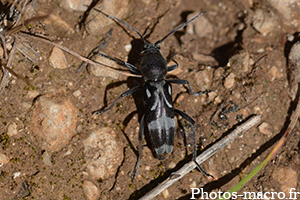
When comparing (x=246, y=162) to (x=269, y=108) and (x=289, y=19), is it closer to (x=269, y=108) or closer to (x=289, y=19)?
(x=269, y=108)

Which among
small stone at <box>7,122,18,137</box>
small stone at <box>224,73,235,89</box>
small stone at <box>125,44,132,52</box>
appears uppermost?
small stone at <box>125,44,132,52</box>

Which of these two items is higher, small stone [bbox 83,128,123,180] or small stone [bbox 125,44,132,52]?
small stone [bbox 125,44,132,52]

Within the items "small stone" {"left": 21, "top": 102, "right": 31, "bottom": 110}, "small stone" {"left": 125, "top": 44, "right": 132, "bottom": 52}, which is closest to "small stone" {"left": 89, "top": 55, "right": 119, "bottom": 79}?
"small stone" {"left": 125, "top": 44, "right": 132, "bottom": 52}

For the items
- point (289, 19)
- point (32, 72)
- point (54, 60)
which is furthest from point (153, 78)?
point (289, 19)

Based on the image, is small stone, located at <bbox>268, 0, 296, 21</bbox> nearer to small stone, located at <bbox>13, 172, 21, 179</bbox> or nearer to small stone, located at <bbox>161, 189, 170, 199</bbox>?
small stone, located at <bbox>161, 189, 170, 199</bbox>

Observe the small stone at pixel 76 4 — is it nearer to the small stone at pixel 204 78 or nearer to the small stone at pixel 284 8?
the small stone at pixel 204 78

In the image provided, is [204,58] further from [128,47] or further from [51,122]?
[51,122]
